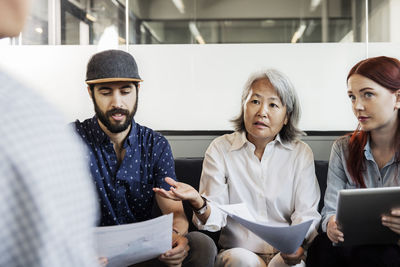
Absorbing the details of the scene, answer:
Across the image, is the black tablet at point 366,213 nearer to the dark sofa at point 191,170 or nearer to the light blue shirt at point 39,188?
the dark sofa at point 191,170

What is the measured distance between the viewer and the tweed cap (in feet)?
5.69

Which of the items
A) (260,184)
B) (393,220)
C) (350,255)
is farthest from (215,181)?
(393,220)

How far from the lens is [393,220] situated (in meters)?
1.45

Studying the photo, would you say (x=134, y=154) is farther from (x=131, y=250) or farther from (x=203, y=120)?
(x=203, y=120)

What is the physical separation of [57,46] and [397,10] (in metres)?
2.21

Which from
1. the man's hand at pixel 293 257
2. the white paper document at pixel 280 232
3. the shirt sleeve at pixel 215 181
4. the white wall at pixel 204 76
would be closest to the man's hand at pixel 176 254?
the shirt sleeve at pixel 215 181

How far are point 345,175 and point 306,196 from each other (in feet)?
0.65

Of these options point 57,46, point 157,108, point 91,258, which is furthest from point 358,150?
point 57,46

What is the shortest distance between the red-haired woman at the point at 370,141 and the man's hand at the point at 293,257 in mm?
50

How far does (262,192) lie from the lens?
187 cm

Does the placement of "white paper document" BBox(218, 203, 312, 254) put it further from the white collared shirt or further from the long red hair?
the long red hair

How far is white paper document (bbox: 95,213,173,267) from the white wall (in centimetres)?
135

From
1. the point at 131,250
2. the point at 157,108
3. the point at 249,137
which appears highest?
the point at 157,108

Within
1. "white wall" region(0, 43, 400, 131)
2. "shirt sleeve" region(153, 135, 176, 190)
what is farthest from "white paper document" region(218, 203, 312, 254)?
"white wall" region(0, 43, 400, 131)
